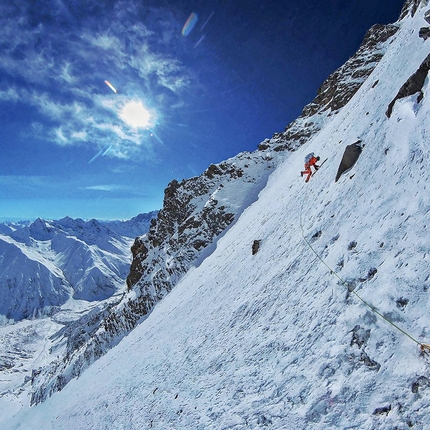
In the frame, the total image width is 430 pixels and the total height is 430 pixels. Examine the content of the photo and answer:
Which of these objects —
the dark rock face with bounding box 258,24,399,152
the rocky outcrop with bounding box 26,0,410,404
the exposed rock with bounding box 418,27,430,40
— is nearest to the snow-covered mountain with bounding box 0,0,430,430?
the exposed rock with bounding box 418,27,430,40

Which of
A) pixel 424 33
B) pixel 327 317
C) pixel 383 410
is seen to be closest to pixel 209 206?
pixel 424 33

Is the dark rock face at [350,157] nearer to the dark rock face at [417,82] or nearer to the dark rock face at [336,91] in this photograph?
the dark rock face at [417,82]

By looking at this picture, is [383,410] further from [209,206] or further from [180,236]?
[180,236]

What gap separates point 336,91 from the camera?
172ft

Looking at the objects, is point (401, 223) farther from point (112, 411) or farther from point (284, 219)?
point (112, 411)

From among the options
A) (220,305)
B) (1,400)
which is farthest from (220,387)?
(1,400)

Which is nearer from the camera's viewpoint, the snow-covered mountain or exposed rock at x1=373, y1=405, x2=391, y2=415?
exposed rock at x1=373, y1=405, x2=391, y2=415

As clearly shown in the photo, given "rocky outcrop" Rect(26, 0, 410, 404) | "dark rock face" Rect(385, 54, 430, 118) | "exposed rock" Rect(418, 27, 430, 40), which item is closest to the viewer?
"dark rock face" Rect(385, 54, 430, 118)

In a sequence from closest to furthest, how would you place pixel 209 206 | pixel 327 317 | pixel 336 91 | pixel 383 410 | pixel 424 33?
pixel 383 410 < pixel 327 317 < pixel 424 33 < pixel 336 91 < pixel 209 206

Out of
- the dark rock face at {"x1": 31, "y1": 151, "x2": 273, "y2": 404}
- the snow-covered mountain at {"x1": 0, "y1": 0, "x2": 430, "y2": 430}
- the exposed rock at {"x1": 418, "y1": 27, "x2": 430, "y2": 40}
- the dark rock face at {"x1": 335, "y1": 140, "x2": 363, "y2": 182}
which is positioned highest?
the dark rock face at {"x1": 31, "y1": 151, "x2": 273, "y2": 404}

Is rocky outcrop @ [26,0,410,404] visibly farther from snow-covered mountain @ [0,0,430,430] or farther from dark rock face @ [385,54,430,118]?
dark rock face @ [385,54,430,118]

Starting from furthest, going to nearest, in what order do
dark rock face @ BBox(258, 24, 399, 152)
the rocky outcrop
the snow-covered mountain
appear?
1. the rocky outcrop
2. dark rock face @ BBox(258, 24, 399, 152)
3. the snow-covered mountain

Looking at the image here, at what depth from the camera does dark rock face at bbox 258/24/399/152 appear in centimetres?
5141

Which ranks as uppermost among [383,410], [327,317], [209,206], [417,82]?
[209,206]
